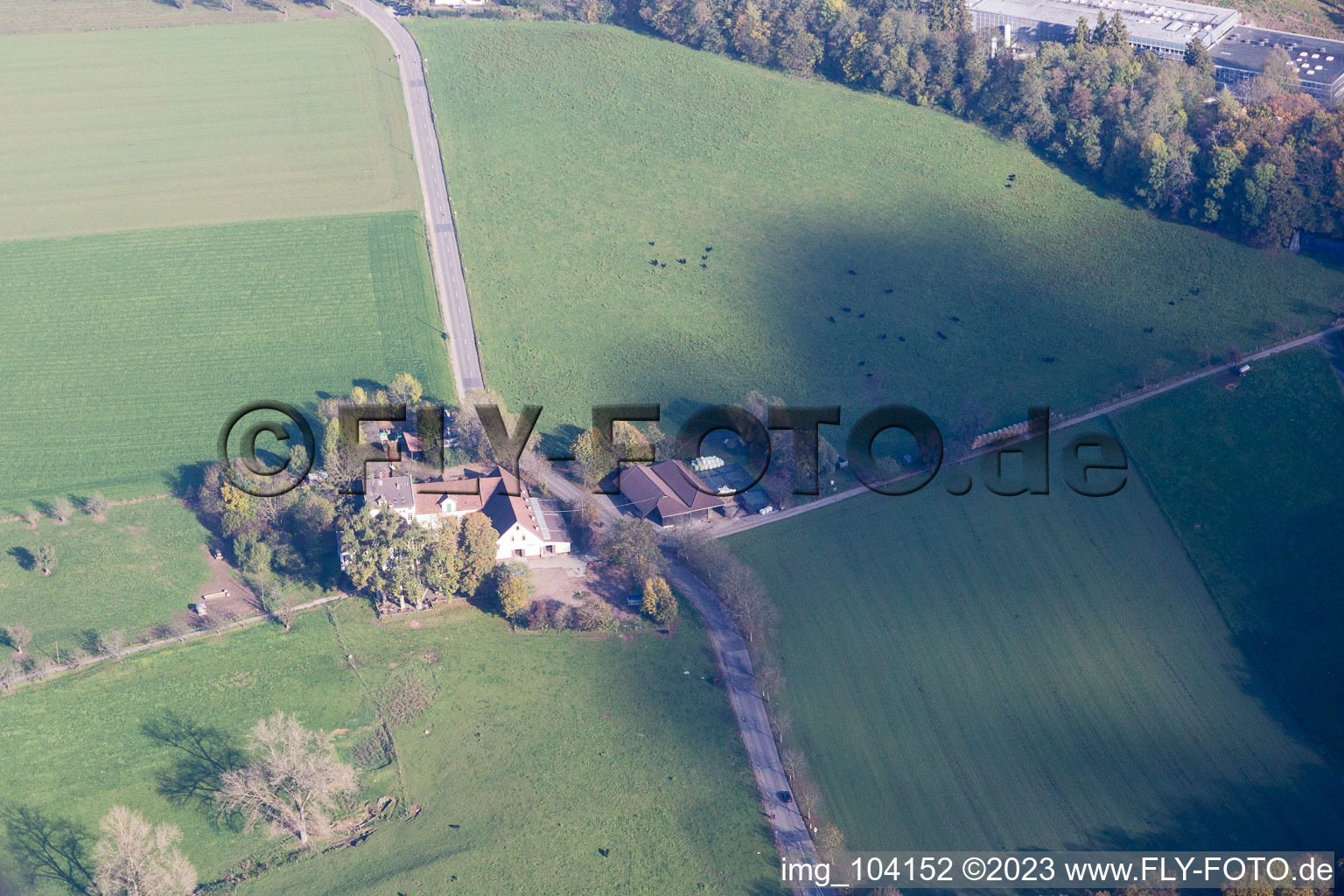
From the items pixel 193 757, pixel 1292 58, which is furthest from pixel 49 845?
pixel 1292 58

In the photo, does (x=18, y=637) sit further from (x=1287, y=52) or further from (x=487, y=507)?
(x=1287, y=52)

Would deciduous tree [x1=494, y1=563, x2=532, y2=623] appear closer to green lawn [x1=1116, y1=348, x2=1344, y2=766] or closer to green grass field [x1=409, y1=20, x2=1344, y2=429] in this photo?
green grass field [x1=409, y1=20, x2=1344, y2=429]

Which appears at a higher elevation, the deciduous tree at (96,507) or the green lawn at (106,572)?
the deciduous tree at (96,507)

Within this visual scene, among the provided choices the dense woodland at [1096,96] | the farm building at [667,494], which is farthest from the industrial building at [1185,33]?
the farm building at [667,494]

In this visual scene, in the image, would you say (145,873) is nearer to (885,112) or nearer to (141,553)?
(141,553)

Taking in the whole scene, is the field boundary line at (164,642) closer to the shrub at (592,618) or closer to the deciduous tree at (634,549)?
the shrub at (592,618)

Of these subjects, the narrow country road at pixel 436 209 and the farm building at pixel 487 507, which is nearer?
the farm building at pixel 487 507

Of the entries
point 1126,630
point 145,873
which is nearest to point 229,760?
point 145,873
